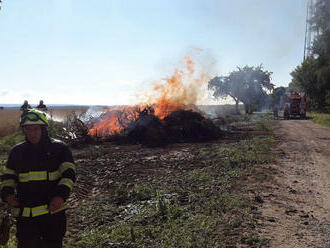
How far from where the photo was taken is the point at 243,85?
52656mm

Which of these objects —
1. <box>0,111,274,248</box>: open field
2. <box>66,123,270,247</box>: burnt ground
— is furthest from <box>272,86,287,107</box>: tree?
<box>0,111,274,248</box>: open field

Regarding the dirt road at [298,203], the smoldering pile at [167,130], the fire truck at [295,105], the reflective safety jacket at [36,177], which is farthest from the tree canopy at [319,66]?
the reflective safety jacket at [36,177]

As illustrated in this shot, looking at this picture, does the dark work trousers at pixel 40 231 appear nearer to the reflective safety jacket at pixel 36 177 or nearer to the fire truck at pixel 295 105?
the reflective safety jacket at pixel 36 177

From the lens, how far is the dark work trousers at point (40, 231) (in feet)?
10.1

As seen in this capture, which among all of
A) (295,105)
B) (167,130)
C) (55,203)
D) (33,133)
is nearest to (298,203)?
(55,203)

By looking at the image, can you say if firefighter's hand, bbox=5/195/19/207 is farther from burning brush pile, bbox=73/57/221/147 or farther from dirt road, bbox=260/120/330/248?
burning brush pile, bbox=73/57/221/147

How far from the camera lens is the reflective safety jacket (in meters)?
3.09

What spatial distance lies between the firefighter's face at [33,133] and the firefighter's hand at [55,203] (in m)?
0.67

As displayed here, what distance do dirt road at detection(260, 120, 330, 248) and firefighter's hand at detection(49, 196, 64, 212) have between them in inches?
129

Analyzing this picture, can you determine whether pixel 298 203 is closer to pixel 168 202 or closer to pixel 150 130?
pixel 168 202

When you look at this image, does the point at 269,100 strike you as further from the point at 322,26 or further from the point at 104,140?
the point at 104,140

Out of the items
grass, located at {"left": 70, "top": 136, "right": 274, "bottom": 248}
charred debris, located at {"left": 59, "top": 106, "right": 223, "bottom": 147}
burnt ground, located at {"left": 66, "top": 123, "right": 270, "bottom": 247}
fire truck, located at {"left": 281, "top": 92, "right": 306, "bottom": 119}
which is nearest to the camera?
grass, located at {"left": 70, "top": 136, "right": 274, "bottom": 248}

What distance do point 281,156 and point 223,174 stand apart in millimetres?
4108

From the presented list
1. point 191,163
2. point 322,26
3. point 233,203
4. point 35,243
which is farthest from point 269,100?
point 35,243
